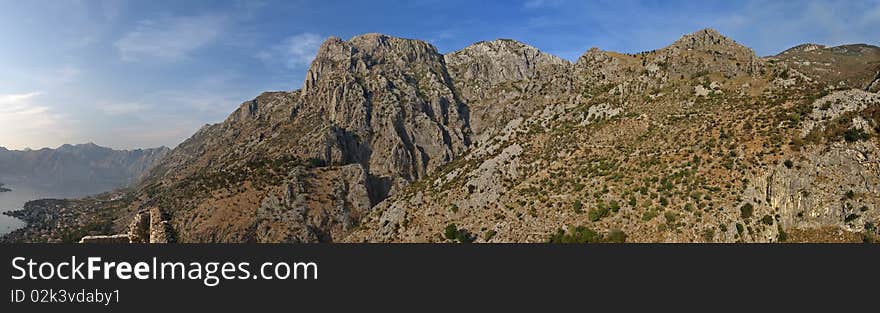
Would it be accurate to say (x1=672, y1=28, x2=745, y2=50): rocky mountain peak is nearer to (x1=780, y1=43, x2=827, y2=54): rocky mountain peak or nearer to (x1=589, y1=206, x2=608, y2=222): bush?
(x1=589, y1=206, x2=608, y2=222): bush

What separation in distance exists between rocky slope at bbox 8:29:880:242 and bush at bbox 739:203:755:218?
10 centimetres

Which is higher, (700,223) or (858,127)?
(858,127)

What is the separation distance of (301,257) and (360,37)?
6760 inches

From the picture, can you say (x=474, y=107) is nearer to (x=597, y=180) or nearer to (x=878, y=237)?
(x=597, y=180)

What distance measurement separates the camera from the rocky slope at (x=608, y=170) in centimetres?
3250

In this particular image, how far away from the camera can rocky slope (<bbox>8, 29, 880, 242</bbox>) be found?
32500 millimetres

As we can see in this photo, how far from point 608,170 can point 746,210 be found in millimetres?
13405

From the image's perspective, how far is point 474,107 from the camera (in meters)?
155

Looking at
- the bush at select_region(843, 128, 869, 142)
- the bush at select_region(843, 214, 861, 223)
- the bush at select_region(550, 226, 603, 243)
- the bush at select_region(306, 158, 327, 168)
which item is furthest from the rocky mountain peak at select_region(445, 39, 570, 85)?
the bush at select_region(843, 214, 861, 223)

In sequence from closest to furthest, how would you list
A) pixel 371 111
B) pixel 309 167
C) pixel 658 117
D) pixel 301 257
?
pixel 301 257 → pixel 658 117 → pixel 309 167 → pixel 371 111

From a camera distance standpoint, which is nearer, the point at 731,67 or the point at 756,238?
the point at 756,238

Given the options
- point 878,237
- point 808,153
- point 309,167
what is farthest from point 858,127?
point 309,167

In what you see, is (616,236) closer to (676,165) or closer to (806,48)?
(676,165)

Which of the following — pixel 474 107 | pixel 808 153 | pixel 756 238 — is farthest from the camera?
pixel 474 107
